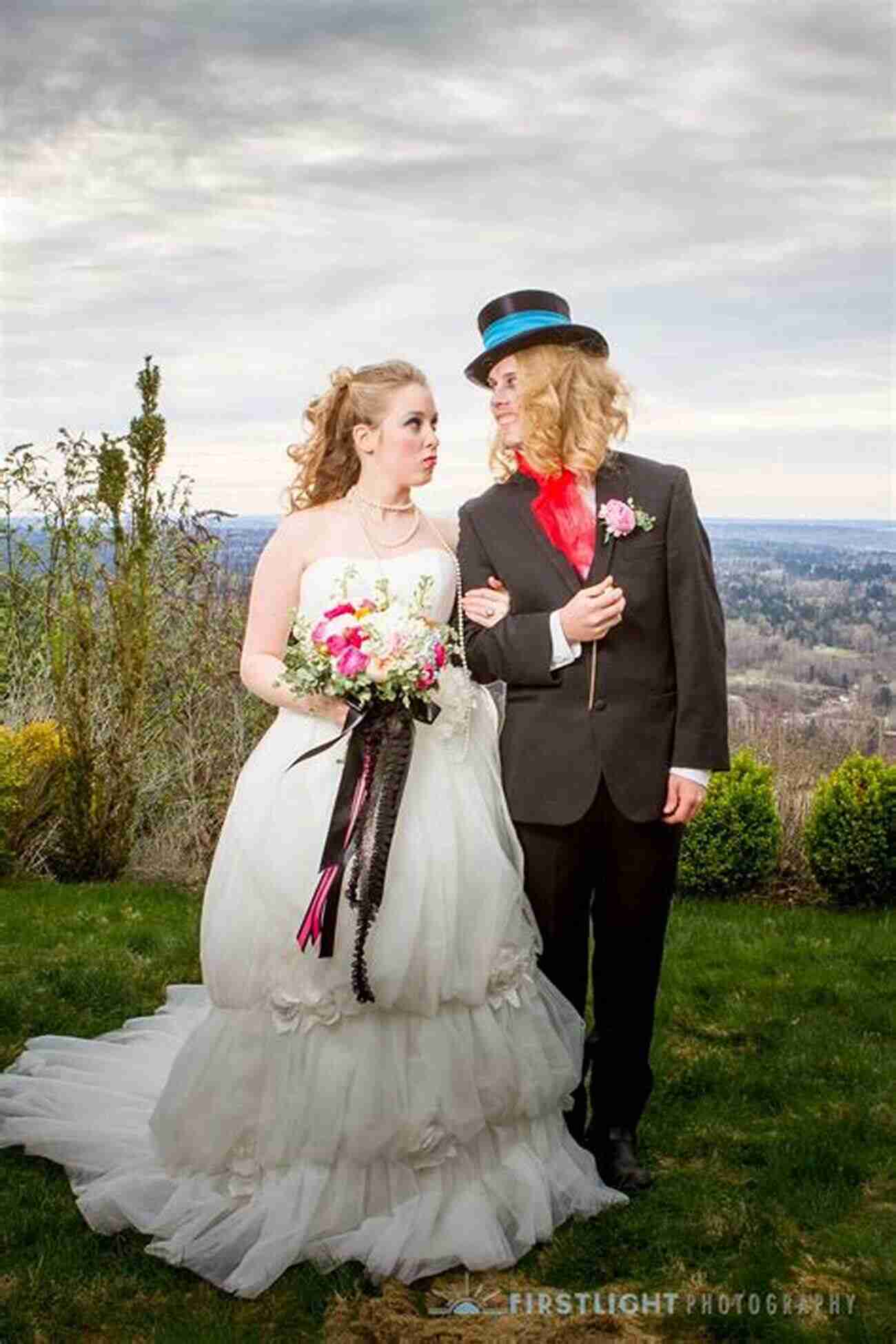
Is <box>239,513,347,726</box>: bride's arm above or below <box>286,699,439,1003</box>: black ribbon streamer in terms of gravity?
above

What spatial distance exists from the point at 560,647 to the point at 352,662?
0.57m

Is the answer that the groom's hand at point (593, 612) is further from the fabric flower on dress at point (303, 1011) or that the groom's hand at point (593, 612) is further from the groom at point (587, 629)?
the fabric flower on dress at point (303, 1011)

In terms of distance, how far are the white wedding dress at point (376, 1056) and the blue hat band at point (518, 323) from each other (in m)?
0.63

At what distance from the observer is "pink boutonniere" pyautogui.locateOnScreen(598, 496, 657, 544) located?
3.95 m

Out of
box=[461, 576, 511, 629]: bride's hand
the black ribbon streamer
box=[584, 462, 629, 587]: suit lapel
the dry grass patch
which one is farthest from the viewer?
box=[461, 576, 511, 629]: bride's hand

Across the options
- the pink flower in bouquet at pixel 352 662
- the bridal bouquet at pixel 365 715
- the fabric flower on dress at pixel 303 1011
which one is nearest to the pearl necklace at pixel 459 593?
the bridal bouquet at pixel 365 715

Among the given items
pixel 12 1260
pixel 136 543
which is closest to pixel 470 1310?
pixel 12 1260

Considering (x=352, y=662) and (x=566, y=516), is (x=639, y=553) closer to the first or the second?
(x=566, y=516)

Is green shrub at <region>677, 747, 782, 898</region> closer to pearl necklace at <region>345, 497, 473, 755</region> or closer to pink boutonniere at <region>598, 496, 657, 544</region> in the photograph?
pearl necklace at <region>345, 497, 473, 755</region>

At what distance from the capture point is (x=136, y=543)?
8641mm

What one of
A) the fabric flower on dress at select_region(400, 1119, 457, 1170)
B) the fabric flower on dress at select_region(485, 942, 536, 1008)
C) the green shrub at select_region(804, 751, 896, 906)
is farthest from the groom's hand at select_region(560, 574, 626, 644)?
the green shrub at select_region(804, 751, 896, 906)

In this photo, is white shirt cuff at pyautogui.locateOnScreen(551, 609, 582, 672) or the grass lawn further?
white shirt cuff at pyautogui.locateOnScreen(551, 609, 582, 672)

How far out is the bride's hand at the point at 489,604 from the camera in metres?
4.18

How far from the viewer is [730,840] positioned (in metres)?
8.30
